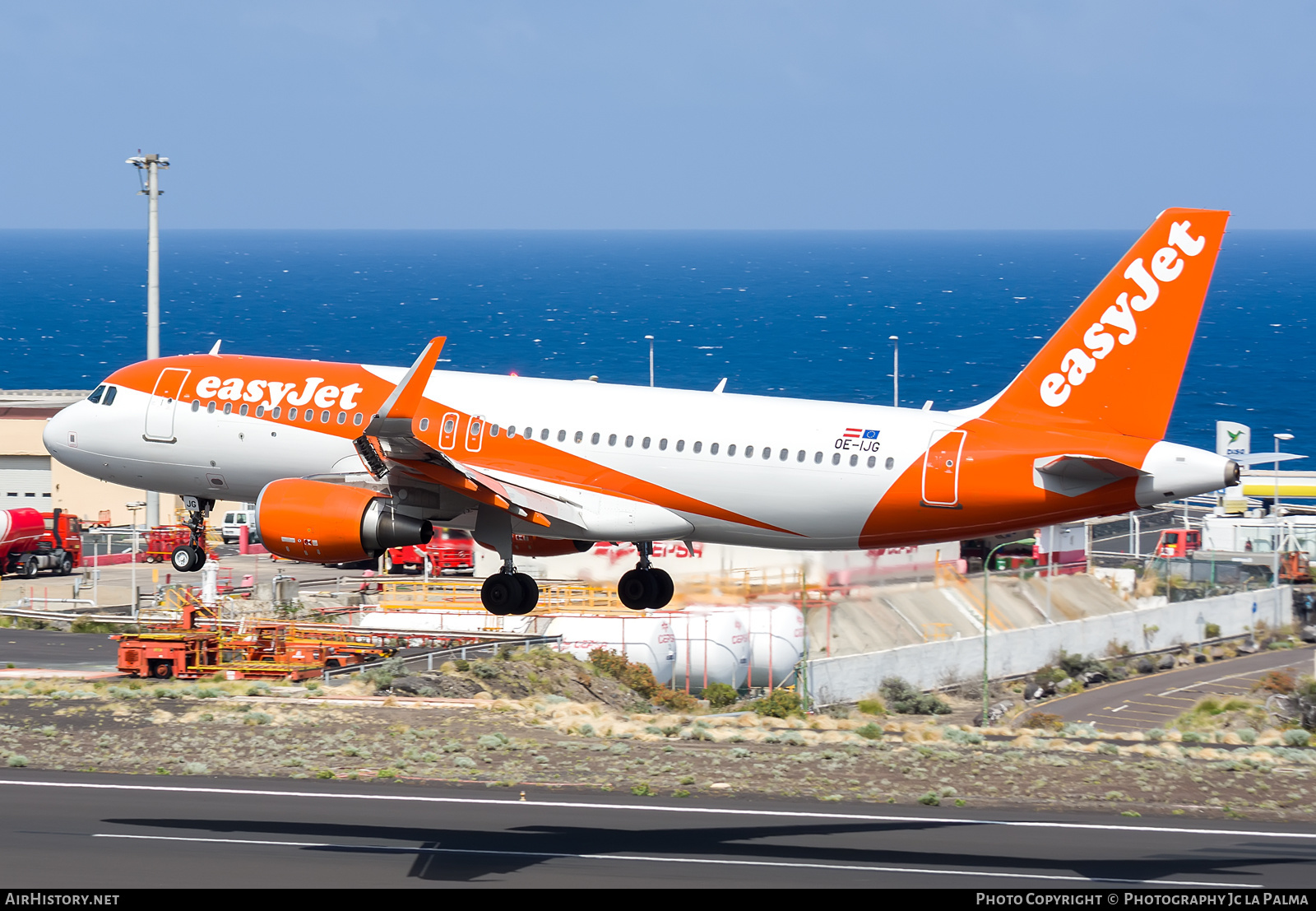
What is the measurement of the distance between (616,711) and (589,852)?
25439mm

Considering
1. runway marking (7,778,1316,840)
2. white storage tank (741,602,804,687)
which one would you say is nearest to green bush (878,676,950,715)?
white storage tank (741,602,804,687)

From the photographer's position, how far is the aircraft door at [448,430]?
37281mm

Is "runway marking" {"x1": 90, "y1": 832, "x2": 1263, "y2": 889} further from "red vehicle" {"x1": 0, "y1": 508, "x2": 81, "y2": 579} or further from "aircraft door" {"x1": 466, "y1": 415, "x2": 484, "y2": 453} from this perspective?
"red vehicle" {"x1": 0, "y1": 508, "x2": 81, "y2": 579}

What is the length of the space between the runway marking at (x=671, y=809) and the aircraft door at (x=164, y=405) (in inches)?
356

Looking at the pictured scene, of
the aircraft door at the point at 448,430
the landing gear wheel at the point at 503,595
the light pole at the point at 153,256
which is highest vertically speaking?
the light pole at the point at 153,256

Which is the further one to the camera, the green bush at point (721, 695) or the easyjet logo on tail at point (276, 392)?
the green bush at point (721, 695)

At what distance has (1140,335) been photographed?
33250 millimetres

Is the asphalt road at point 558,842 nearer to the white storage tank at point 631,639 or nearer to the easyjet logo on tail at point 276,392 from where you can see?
the easyjet logo on tail at point 276,392

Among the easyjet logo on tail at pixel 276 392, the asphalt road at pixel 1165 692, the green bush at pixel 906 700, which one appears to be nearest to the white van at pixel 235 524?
the green bush at pixel 906 700

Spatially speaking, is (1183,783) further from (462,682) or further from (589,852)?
(462,682)

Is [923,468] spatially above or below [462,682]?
above

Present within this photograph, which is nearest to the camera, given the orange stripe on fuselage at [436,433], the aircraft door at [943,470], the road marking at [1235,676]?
the aircraft door at [943,470]
